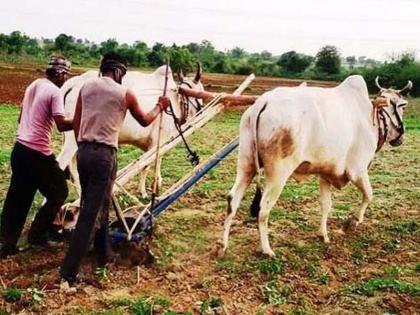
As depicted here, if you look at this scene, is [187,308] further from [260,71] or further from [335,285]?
[260,71]

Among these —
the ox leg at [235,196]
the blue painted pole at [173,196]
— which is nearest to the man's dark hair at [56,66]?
the blue painted pole at [173,196]

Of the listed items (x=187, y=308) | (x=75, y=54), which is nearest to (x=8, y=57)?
(x=75, y=54)

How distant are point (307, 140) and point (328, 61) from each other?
47.5 metres

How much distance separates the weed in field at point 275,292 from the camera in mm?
5414

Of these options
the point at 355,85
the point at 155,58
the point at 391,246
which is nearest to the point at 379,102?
the point at 355,85

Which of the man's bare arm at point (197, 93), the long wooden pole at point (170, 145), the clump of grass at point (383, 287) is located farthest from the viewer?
the man's bare arm at point (197, 93)

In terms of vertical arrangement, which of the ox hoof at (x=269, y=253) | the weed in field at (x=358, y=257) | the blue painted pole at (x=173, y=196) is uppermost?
the blue painted pole at (x=173, y=196)

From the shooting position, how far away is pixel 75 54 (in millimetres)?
56500

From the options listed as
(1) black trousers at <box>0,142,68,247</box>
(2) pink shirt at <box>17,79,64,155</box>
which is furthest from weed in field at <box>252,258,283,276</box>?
(2) pink shirt at <box>17,79,64,155</box>

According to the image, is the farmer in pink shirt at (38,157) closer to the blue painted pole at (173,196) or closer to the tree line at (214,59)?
the blue painted pole at (173,196)

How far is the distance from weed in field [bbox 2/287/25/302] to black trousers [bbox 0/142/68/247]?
3.34 ft

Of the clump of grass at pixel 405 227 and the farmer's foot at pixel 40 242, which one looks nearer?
the farmer's foot at pixel 40 242

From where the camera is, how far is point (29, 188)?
6.02 m

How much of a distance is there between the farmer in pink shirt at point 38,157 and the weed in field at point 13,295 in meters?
0.97
